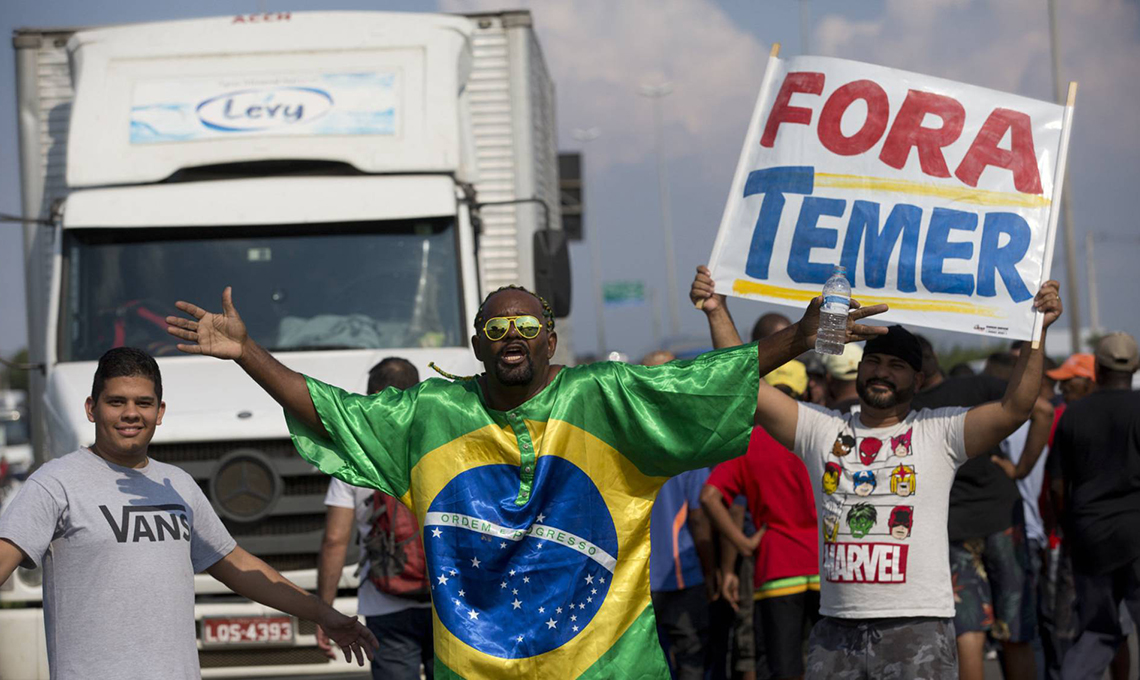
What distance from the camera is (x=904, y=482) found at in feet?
15.5

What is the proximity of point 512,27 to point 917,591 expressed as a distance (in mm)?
6049

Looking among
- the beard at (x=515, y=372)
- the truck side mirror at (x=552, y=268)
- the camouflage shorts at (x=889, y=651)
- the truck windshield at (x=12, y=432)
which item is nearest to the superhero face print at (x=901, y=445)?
the camouflage shorts at (x=889, y=651)

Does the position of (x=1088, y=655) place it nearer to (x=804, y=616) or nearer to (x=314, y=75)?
(x=804, y=616)

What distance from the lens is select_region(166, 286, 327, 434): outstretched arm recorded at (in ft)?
12.4

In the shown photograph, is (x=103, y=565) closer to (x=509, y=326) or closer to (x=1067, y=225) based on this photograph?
(x=509, y=326)

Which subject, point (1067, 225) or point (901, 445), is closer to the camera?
point (901, 445)

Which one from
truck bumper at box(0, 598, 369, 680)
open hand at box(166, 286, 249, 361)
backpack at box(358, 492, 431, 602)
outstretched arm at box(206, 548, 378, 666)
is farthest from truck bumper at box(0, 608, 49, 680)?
open hand at box(166, 286, 249, 361)

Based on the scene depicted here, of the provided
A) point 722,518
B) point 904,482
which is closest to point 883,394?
point 904,482

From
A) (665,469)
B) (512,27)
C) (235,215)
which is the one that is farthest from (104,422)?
(512,27)

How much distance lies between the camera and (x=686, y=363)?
4.02m

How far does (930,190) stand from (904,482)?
1.18 meters

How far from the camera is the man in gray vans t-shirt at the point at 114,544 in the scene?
379 cm

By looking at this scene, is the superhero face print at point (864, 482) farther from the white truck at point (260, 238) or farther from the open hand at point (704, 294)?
the white truck at point (260, 238)

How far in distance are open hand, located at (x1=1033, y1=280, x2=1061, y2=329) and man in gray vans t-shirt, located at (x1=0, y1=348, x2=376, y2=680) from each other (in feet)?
9.88
